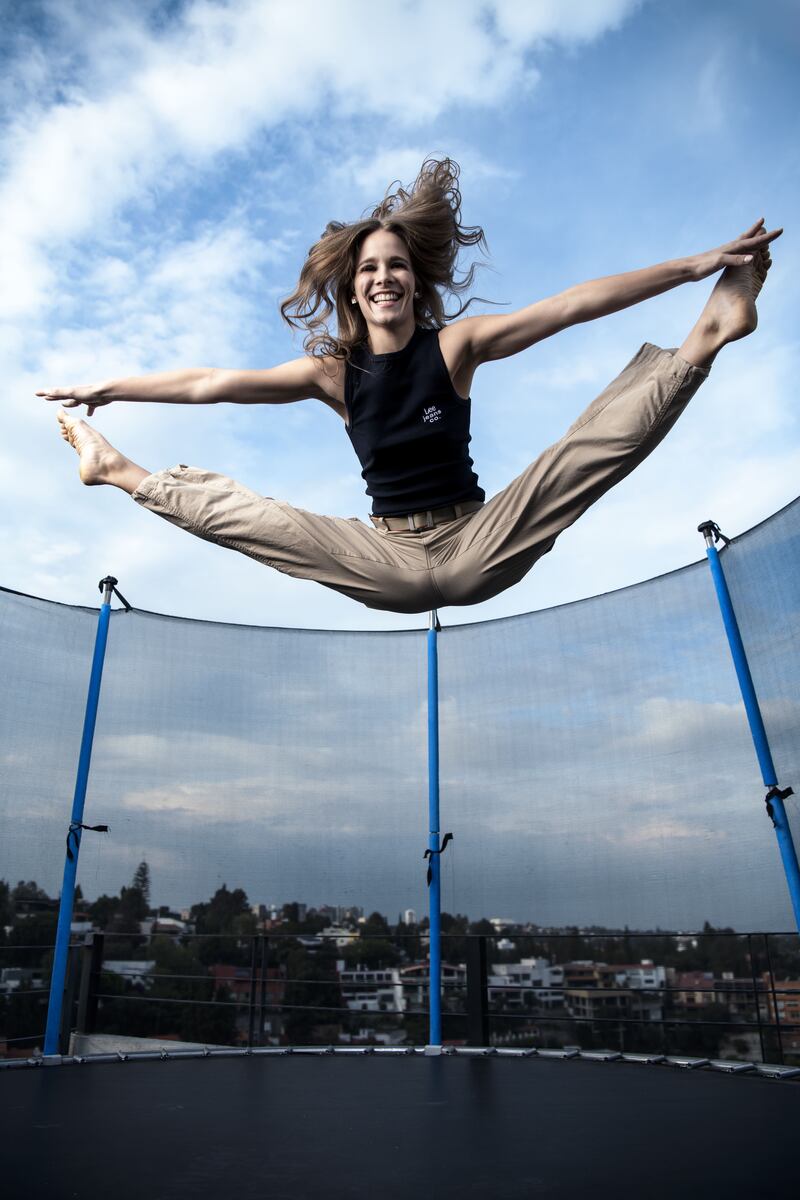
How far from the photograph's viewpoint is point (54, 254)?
9.89 ft

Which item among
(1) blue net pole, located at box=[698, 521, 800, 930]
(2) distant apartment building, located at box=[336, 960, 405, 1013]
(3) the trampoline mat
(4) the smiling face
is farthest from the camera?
(2) distant apartment building, located at box=[336, 960, 405, 1013]

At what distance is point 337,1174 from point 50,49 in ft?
10.4

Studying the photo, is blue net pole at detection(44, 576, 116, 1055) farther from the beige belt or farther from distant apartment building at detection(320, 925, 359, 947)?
the beige belt

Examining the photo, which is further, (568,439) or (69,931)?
(69,931)

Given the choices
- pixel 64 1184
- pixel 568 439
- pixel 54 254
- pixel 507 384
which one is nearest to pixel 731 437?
pixel 507 384

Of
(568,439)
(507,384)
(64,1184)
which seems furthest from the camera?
(507,384)

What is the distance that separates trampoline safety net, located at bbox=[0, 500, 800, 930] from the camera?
2910 millimetres

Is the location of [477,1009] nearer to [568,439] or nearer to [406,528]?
[406,528]

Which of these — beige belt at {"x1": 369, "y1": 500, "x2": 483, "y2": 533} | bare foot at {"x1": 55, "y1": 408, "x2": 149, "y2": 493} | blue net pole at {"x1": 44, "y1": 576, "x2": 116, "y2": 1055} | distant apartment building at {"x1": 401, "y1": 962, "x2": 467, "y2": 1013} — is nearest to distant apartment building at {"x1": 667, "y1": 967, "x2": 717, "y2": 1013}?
distant apartment building at {"x1": 401, "y1": 962, "x2": 467, "y2": 1013}

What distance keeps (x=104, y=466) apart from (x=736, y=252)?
54.5 inches

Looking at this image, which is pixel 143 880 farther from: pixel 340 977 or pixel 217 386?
pixel 217 386

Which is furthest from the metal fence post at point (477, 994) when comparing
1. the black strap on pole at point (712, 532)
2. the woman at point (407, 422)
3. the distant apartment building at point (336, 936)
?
the woman at point (407, 422)

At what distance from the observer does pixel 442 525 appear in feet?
6.04

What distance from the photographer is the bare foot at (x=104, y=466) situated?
6.16ft
